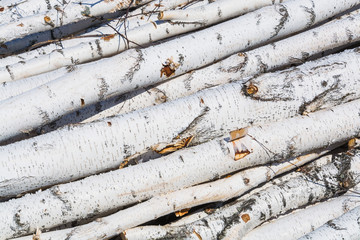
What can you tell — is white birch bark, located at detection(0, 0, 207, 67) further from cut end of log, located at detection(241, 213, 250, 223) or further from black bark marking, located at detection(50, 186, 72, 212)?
cut end of log, located at detection(241, 213, 250, 223)

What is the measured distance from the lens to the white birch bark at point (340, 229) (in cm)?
217

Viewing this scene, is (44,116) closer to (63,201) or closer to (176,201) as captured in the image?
(63,201)

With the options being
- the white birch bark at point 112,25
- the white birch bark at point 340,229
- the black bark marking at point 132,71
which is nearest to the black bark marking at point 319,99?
the white birch bark at point 340,229

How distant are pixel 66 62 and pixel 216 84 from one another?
93 centimetres

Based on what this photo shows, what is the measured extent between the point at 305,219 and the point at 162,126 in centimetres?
92

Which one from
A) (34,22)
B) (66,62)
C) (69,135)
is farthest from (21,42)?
(69,135)

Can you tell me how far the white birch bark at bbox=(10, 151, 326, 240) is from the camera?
2152mm

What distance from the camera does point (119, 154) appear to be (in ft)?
7.64

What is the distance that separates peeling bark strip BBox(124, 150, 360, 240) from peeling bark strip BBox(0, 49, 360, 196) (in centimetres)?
26

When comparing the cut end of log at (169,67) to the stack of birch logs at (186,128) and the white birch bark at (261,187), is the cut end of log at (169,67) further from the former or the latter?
the white birch bark at (261,187)

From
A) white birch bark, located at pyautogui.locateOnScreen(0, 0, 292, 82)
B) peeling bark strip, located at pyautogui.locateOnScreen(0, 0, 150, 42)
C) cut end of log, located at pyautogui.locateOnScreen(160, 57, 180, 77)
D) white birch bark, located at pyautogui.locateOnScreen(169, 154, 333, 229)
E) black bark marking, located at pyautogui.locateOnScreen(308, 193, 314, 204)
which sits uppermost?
peeling bark strip, located at pyautogui.locateOnScreen(0, 0, 150, 42)

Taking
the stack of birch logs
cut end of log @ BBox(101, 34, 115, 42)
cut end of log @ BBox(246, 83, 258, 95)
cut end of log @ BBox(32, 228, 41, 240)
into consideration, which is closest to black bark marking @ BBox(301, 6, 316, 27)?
the stack of birch logs

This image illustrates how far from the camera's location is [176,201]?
2285mm

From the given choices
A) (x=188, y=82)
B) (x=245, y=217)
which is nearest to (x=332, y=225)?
(x=245, y=217)
